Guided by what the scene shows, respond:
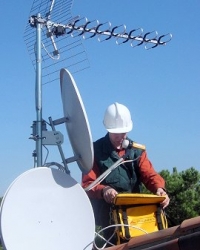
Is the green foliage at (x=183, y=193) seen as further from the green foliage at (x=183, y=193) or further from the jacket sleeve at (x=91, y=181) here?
the jacket sleeve at (x=91, y=181)

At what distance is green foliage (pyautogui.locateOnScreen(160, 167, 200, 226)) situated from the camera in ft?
25.0

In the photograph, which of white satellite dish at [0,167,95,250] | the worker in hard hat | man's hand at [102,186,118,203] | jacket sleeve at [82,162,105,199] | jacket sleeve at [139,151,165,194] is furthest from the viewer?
jacket sleeve at [139,151,165,194]

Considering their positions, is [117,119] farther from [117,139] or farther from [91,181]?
[91,181]

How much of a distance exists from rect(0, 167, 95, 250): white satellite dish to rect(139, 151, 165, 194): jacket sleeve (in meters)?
1.01

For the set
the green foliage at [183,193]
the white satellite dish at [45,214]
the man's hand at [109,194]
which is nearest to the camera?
the white satellite dish at [45,214]

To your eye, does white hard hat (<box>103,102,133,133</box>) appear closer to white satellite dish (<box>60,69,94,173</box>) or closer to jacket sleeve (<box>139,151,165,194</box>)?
jacket sleeve (<box>139,151,165,194</box>)

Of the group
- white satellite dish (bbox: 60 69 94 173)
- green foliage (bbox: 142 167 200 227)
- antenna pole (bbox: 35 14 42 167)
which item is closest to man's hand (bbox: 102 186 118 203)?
white satellite dish (bbox: 60 69 94 173)

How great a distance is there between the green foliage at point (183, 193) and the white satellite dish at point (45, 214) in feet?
12.4

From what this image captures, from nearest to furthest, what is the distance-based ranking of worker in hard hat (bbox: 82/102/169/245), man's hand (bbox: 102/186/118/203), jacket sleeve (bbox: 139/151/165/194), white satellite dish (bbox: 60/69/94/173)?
1. white satellite dish (bbox: 60/69/94/173)
2. man's hand (bbox: 102/186/118/203)
3. worker in hard hat (bbox: 82/102/169/245)
4. jacket sleeve (bbox: 139/151/165/194)

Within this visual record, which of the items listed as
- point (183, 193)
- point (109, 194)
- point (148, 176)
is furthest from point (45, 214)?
point (183, 193)

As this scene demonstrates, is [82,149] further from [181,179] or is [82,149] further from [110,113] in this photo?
[181,179]

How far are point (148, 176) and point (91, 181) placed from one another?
0.58 meters

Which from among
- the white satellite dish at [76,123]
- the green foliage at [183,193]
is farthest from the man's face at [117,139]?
the green foliage at [183,193]

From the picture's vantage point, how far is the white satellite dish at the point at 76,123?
401 cm
